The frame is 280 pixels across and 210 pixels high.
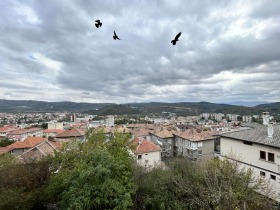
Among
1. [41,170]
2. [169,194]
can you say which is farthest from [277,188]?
[41,170]

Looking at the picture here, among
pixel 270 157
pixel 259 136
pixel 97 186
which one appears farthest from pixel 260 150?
pixel 97 186

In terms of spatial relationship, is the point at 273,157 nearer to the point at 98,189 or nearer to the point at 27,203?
the point at 98,189

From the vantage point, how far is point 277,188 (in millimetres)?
21297

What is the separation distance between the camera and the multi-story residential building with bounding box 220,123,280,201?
70.6ft

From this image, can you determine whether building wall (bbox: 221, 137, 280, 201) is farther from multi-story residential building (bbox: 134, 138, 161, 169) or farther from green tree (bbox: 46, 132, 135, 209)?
green tree (bbox: 46, 132, 135, 209)

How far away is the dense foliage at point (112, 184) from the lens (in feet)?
37.1

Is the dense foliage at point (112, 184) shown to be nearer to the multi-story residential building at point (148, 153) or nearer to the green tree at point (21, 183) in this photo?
the green tree at point (21, 183)

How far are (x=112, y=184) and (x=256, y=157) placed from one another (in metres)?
19.2

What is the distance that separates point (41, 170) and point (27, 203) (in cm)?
332

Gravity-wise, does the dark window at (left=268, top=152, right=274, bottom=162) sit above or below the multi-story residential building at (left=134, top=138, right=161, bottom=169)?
above

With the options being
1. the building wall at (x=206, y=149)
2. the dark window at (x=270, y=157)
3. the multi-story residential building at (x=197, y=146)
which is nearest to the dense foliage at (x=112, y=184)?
the dark window at (x=270, y=157)

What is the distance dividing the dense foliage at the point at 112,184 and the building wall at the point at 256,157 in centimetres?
547

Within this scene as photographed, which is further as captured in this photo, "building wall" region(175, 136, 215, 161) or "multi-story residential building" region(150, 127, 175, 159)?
"multi-story residential building" region(150, 127, 175, 159)

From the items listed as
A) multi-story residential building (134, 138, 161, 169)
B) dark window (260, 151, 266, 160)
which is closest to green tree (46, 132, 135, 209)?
dark window (260, 151, 266, 160)
